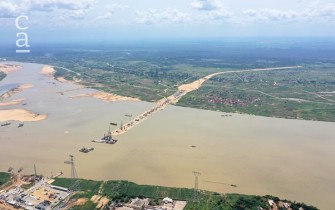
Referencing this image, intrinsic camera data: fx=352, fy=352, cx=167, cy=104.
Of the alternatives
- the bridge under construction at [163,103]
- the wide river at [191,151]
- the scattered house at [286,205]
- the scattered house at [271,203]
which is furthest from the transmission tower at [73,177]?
the scattered house at [286,205]

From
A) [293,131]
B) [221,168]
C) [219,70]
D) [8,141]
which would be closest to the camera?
[221,168]

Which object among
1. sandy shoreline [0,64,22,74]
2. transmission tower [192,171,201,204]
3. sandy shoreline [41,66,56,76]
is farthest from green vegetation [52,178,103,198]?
sandy shoreline [0,64,22,74]

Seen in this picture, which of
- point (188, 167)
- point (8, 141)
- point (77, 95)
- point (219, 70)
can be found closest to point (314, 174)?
point (188, 167)

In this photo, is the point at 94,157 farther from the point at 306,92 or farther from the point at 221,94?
the point at 306,92

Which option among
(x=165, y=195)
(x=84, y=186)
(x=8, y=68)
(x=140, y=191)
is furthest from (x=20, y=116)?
(x=8, y=68)

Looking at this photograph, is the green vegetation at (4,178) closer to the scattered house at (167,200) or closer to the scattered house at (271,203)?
the scattered house at (167,200)

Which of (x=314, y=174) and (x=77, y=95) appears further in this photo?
(x=77, y=95)
